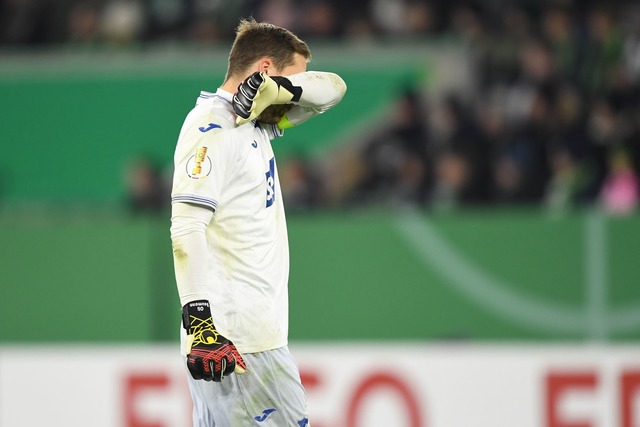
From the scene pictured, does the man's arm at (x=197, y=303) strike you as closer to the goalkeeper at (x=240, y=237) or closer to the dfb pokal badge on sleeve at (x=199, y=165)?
the goalkeeper at (x=240, y=237)

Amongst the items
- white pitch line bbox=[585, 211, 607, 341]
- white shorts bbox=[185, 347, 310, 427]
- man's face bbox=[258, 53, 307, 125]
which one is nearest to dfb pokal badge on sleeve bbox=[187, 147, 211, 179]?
man's face bbox=[258, 53, 307, 125]

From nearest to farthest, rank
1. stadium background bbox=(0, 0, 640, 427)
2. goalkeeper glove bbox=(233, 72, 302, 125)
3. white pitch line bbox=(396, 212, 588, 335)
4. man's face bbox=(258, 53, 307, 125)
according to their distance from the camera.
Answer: goalkeeper glove bbox=(233, 72, 302, 125)
man's face bbox=(258, 53, 307, 125)
stadium background bbox=(0, 0, 640, 427)
white pitch line bbox=(396, 212, 588, 335)

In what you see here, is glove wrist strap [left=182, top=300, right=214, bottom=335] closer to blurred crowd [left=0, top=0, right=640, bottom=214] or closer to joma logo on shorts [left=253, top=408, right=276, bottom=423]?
joma logo on shorts [left=253, top=408, right=276, bottom=423]

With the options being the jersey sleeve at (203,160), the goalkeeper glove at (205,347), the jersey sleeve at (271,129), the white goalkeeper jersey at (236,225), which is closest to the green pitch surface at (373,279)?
the jersey sleeve at (271,129)

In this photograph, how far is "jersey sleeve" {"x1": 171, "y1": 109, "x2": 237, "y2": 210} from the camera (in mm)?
4227

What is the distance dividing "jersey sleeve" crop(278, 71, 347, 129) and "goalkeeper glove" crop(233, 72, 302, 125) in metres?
0.17

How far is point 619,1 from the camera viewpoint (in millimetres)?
11820

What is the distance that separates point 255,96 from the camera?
433 centimetres

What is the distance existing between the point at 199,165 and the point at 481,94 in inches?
299

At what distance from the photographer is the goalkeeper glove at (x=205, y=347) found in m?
4.11

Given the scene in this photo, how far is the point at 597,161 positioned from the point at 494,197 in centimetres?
94

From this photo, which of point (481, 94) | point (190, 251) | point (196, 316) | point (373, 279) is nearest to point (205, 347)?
point (196, 316)

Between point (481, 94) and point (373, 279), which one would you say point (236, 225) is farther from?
point (481, 94)

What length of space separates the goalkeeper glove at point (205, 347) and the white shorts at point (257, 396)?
0.28 m
